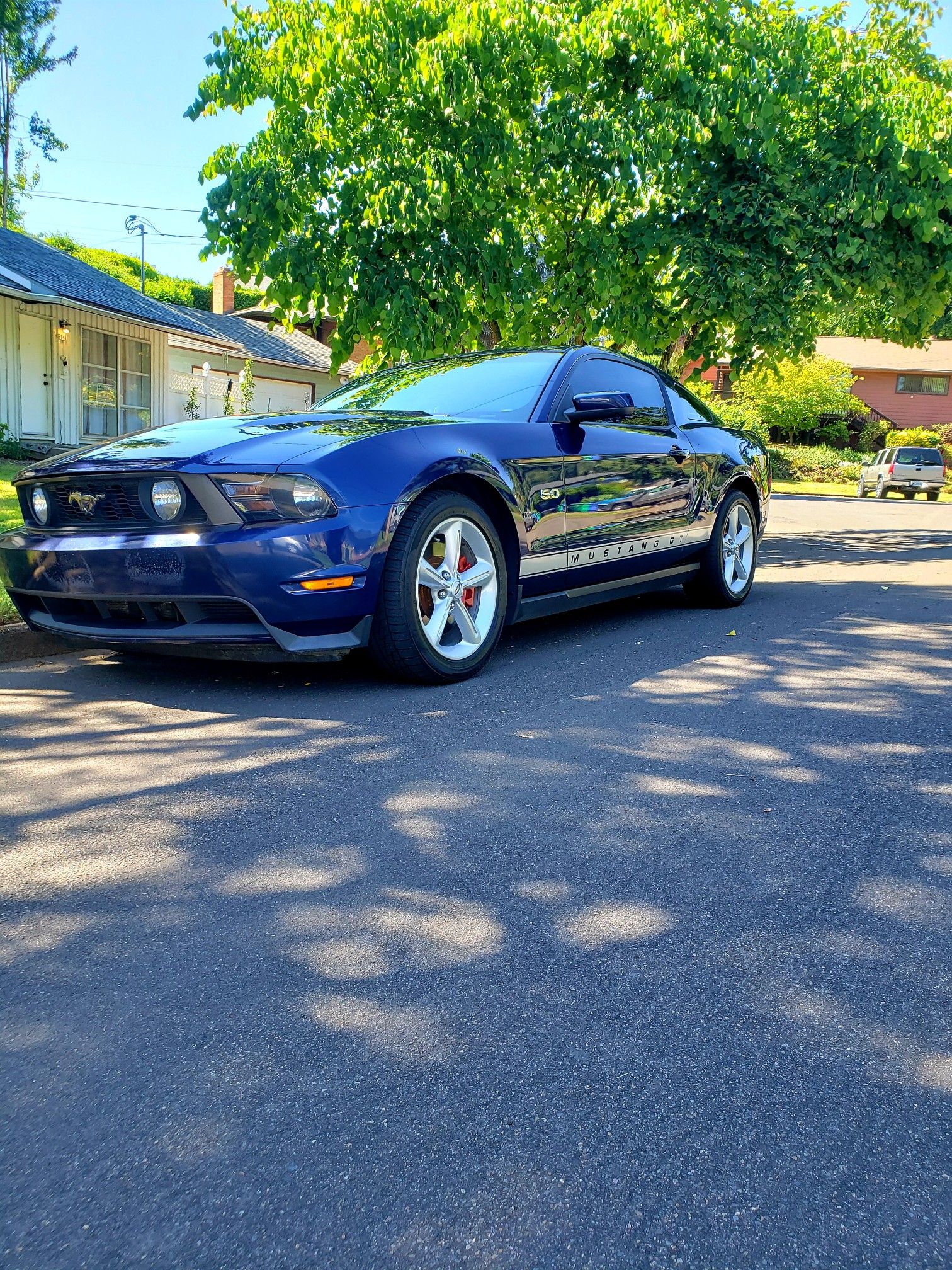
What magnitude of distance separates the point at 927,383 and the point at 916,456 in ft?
70.4

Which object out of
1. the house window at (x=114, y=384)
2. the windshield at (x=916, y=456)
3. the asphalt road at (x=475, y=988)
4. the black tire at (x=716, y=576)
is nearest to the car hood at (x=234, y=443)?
the asphalt road at (x=475, y=988)

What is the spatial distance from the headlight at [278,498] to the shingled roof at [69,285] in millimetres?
13966

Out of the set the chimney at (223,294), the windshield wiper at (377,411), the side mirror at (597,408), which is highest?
the chimney at (223,294)

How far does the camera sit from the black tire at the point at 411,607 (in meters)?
4.44

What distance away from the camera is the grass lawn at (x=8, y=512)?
18.0 feet

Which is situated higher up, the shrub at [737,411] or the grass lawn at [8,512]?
the shrub at [737,411]

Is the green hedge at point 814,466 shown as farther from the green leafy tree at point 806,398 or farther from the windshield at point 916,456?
the windshield at point 916,456

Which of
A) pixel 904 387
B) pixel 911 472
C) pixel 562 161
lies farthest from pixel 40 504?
pixel 904 387

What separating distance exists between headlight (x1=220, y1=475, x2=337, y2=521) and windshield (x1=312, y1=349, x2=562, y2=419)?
124 cm

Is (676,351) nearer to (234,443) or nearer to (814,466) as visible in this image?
(234,443)

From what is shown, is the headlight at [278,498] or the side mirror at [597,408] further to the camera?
the side mirror at [597,408]

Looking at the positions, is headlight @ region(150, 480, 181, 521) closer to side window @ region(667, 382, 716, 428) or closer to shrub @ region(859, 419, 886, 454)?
side window @ region(667, 382, 716, 428)

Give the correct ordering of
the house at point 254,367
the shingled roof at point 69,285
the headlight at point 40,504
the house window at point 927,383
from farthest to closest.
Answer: the house window at point 927,383 < the house at point 254,367 < the shingled roof at point 69,285 < the headlight at point 40,504

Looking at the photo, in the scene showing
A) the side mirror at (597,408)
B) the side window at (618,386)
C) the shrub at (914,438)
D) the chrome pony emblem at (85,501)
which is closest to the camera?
the chrome pony emblem at (85,501)
